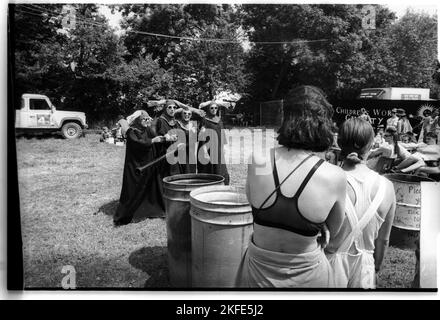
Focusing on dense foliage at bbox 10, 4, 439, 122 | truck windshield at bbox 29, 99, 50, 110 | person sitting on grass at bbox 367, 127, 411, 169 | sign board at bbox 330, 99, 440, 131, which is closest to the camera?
dense foliage at bbox 10, 4, 439, 122

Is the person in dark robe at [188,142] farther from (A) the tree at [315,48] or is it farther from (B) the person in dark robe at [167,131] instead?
(A) the tree at [315,48]

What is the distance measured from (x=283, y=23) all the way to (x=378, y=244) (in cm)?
230

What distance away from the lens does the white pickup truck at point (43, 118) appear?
2.94 metres

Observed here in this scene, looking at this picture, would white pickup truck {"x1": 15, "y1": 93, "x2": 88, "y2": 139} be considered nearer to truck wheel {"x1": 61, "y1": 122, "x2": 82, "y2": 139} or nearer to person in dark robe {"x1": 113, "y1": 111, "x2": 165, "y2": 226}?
truck wheel {"x1": 61, "y1": 122, "x2": 82, "y2": 139}

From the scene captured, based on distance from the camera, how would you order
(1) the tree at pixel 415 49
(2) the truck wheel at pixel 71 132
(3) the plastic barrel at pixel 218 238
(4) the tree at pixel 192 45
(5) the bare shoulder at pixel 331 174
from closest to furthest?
(5) the bare shoulder at pixel 331 174 < (3) the plastic barrel at pixel 218 238 < (1) the tree at pixel 415 49 < (4) the tree at pixel 192 45 < (2) the truck wheel at pixel 71 132

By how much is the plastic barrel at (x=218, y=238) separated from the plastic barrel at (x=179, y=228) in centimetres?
14

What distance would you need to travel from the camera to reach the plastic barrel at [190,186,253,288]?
2207 mm

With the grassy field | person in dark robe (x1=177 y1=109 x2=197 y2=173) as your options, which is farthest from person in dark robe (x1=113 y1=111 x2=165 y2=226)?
person in dark robe (x1=177 y1=109 x2=197 y2=173)

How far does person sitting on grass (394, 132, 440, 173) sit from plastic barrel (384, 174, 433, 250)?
0.51 feet

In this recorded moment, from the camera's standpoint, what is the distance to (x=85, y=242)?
3.55 metres

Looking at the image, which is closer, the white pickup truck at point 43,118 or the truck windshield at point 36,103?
the white pickup truck at point 43,118

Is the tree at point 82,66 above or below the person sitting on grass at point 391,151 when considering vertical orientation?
above

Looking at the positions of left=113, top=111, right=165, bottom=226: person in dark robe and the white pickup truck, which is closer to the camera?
the white pickup truck

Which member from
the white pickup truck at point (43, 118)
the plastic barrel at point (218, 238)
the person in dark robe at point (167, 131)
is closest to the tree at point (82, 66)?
the white pickup truck at point (43, 118)
